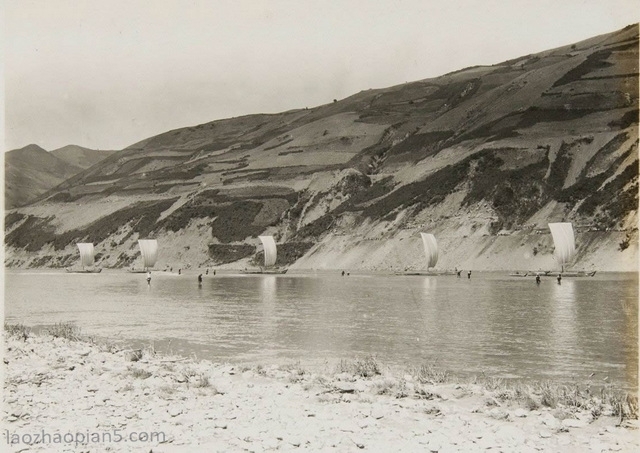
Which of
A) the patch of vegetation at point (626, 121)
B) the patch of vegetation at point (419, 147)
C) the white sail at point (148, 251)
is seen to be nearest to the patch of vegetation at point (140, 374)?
the white sail at point (148, 251)

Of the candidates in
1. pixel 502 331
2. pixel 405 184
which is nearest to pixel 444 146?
pixel 405 184

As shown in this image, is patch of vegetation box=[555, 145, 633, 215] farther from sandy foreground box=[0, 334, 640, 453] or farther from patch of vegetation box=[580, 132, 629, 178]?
sandy foreground box=[0, 334, 640, 453]

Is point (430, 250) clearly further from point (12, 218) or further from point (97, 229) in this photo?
point (12, 218)

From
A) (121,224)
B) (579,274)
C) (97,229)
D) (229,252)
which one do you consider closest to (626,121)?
(579,274)

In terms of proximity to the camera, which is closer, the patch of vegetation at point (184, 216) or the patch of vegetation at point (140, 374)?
the patch of vegetation at point (140, 374)

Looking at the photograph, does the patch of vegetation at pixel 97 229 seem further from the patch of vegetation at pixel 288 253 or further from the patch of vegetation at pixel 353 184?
the patch of vegetation at pixel 353 184

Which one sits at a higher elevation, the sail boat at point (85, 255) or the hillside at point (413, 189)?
the hillside at point (413, 189)

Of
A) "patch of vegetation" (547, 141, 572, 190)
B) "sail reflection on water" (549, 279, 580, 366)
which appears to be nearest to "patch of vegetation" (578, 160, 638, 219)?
"patch of vegetation" (547, 141, 572, 190)

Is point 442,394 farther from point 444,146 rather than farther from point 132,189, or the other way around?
point 132,189
